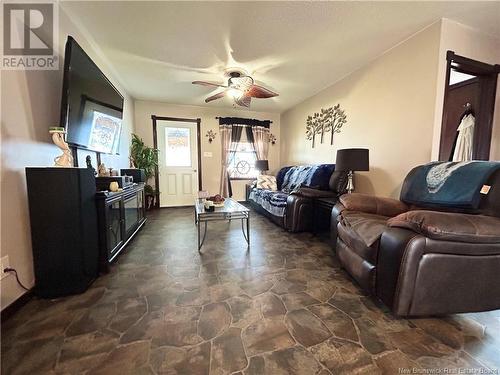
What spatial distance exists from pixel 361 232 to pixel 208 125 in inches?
173

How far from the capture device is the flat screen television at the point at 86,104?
1.66 metres

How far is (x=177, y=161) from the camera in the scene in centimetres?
499

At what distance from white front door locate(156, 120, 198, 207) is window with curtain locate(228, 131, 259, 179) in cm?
92

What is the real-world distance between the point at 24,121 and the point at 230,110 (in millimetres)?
4101

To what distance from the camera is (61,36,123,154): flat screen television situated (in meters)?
1.66

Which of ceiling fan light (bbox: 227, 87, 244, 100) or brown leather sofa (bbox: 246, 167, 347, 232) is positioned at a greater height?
ceiling fan light (bbox: 227, 87, 244, 100)

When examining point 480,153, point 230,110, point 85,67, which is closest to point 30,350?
point 85,67

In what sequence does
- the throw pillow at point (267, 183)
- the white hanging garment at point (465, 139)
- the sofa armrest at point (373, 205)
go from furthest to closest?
the throw pillow at point (267, 183)
the white hanging garment at point (465, 139)
the sofa armrest at point (373, 205)

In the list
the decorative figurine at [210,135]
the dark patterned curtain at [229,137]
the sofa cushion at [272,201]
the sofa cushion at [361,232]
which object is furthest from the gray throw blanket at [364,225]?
the decorative figurine at [210,135]

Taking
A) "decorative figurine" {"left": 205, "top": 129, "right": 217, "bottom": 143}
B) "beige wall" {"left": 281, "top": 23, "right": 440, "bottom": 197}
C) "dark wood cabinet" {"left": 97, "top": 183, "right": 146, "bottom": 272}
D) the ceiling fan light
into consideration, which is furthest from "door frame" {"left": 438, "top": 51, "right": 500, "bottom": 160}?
"decorative figurine" {"left": 205, "top": 129, "right": 217, "bottom": 143}

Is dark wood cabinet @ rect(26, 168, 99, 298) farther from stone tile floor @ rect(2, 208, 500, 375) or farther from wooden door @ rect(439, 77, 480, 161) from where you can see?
wooden door @ rect(439, 77, 480, 161)

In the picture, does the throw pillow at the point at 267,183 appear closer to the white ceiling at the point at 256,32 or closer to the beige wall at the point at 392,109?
the beige wall at the point at 392,109
